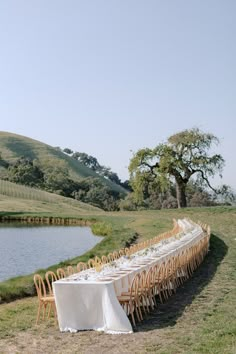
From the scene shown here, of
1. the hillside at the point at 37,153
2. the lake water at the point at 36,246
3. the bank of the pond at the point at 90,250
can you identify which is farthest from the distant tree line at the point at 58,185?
the lake water at the point at 36,246

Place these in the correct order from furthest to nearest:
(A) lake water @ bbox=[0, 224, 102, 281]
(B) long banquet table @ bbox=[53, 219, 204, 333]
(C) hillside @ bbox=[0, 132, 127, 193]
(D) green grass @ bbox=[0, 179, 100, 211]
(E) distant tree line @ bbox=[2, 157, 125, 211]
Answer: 1. (C) hillside @ bbox=[0, 132, 127, 193]
2. (E) distant tree line @ bbox=[2, 157, 125, 211]
3. (D) green grass @ bbox=[0, 179, 100, 211]
4. (A) lake water @ bbox=[0, 224, 102, 281]
5. (B) long banquet table @ bbox=[53, 219, 204, 333]

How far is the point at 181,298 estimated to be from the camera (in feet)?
38.8

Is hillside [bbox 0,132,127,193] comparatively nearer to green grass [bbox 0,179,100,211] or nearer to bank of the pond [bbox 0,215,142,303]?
green grass [bbox 0,179,100,211]

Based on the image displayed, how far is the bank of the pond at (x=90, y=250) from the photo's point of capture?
13.0m

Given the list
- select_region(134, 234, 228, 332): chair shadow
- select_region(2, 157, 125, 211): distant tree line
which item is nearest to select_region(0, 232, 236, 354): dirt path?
select_region(134, 234, 228, 332): chair shadow

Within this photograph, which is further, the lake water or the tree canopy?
the tree canopy

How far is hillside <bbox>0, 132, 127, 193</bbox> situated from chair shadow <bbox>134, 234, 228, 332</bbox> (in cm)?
10352

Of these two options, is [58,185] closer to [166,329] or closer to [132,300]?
[132,300]

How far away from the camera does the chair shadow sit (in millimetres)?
9336

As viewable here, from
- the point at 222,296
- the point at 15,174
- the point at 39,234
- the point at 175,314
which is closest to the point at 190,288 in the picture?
the point at 222,296

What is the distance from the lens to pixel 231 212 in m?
39.8

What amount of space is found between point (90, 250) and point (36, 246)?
14.6ft

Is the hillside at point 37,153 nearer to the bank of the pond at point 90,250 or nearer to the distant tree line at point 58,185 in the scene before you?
the distant tree line at point 58,185

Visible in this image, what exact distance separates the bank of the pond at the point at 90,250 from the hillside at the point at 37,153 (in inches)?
3039
